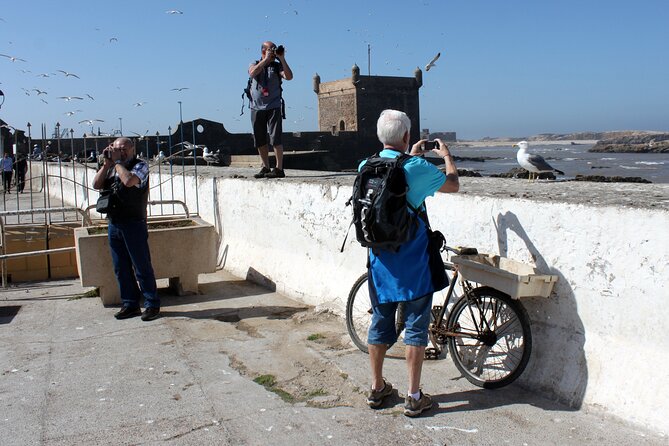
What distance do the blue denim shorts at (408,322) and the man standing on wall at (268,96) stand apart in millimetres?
4245

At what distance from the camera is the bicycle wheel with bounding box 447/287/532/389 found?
13.1ft

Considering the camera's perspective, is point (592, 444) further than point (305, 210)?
No

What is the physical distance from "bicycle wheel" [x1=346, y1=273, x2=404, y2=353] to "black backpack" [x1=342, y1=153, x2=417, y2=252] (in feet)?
4.09

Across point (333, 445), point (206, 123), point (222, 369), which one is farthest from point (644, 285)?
point (206, 123)

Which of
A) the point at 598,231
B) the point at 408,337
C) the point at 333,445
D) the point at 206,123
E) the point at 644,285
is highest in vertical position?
the point at 206,123

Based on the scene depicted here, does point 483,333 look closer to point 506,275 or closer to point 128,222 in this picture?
point 506,275

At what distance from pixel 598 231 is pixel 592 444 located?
1.17 meters

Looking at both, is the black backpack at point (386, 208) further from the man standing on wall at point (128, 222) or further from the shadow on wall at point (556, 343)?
the man standing on wall at point (128, 222)

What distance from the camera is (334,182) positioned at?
6422 millimetres

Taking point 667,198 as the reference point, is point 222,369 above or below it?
below

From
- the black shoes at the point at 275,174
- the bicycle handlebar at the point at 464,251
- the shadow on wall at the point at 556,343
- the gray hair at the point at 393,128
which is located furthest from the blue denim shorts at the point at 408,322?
the black shoes at the point at 275,174

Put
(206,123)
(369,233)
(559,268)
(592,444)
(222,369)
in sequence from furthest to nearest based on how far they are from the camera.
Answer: (206,123), (222,369), (559,268), (369,233), (592,444)

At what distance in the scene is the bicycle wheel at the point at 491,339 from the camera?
157 inches

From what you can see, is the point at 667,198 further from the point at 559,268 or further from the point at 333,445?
the point at 333,445
